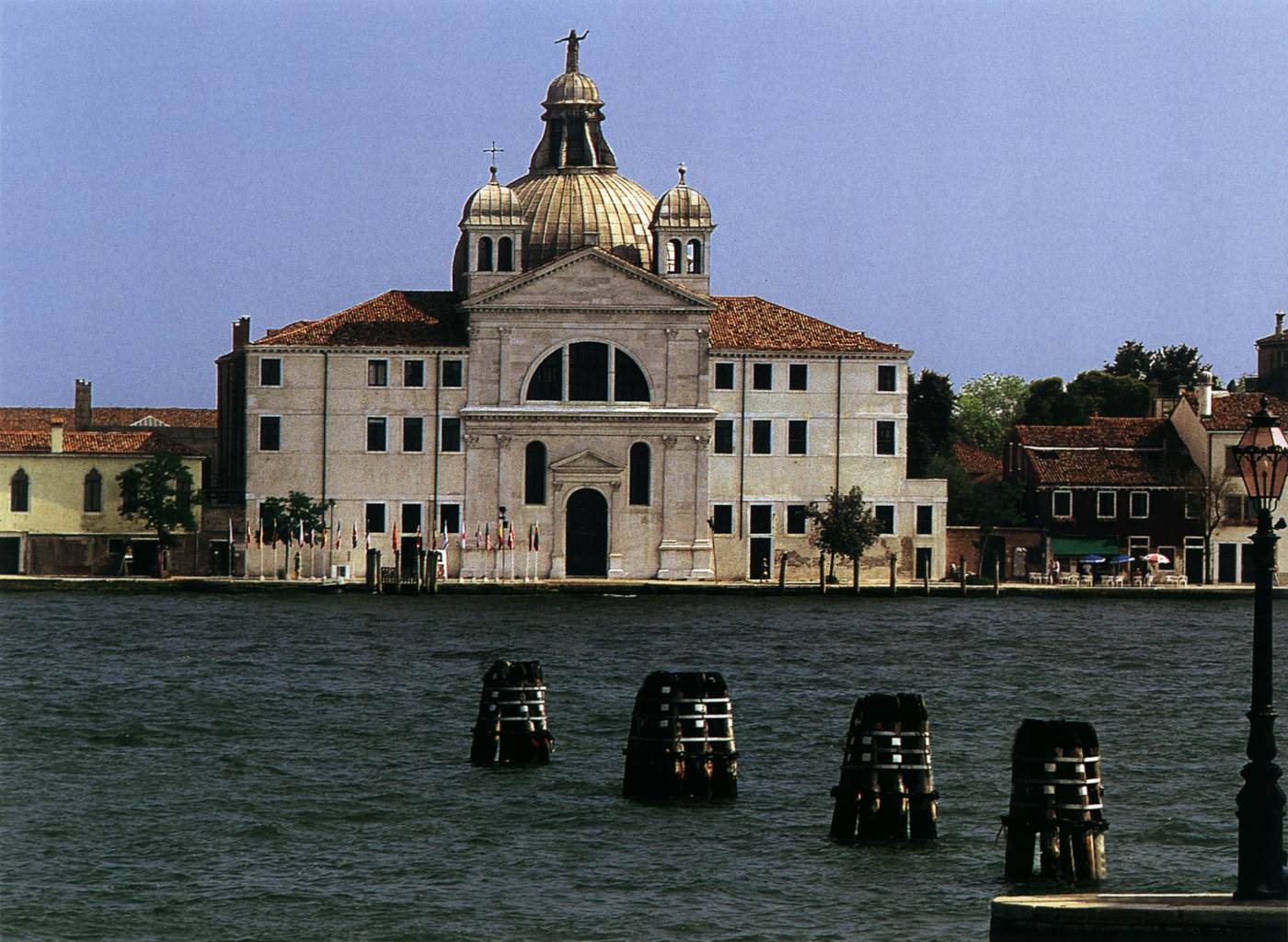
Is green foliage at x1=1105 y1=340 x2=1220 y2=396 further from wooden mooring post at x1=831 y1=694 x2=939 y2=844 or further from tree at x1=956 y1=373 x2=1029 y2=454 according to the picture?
wooden mooring post at x1=831 y1=694 x2=939 y2=844

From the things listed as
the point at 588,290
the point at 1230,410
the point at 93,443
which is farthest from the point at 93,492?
the point at 1230,410

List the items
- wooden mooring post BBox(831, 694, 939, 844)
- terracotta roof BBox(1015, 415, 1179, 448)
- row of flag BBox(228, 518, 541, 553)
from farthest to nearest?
terracotta roof BBox(1015, 415, 1179, 448)
row of flag BBox(228, 518, 541, 553)
wooden mooring post BBox(831, 694, 939, 844)

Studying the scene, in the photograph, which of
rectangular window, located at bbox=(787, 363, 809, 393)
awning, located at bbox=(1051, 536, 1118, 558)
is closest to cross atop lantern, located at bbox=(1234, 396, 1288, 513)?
rectangular window, located at bbox=(787, 363, 809, 393)

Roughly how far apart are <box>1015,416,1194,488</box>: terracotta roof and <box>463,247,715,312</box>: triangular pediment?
1072cm

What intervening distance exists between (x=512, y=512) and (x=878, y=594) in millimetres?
10138

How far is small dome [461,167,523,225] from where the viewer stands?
73.0m

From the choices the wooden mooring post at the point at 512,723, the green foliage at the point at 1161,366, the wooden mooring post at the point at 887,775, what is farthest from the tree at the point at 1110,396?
the wooden mooring post at the point at 887,775

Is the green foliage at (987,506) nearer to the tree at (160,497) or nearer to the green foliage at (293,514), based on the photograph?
the green foliage at (293,514)

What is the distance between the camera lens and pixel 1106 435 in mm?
74000

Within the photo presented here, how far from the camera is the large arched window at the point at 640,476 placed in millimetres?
70625

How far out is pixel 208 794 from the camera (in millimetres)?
24844

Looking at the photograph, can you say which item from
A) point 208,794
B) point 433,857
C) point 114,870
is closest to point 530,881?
point 433,857

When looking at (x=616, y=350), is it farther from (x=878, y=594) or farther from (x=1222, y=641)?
(x=1222, y=641)

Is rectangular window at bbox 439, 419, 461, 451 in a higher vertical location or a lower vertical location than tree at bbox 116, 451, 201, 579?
higher
